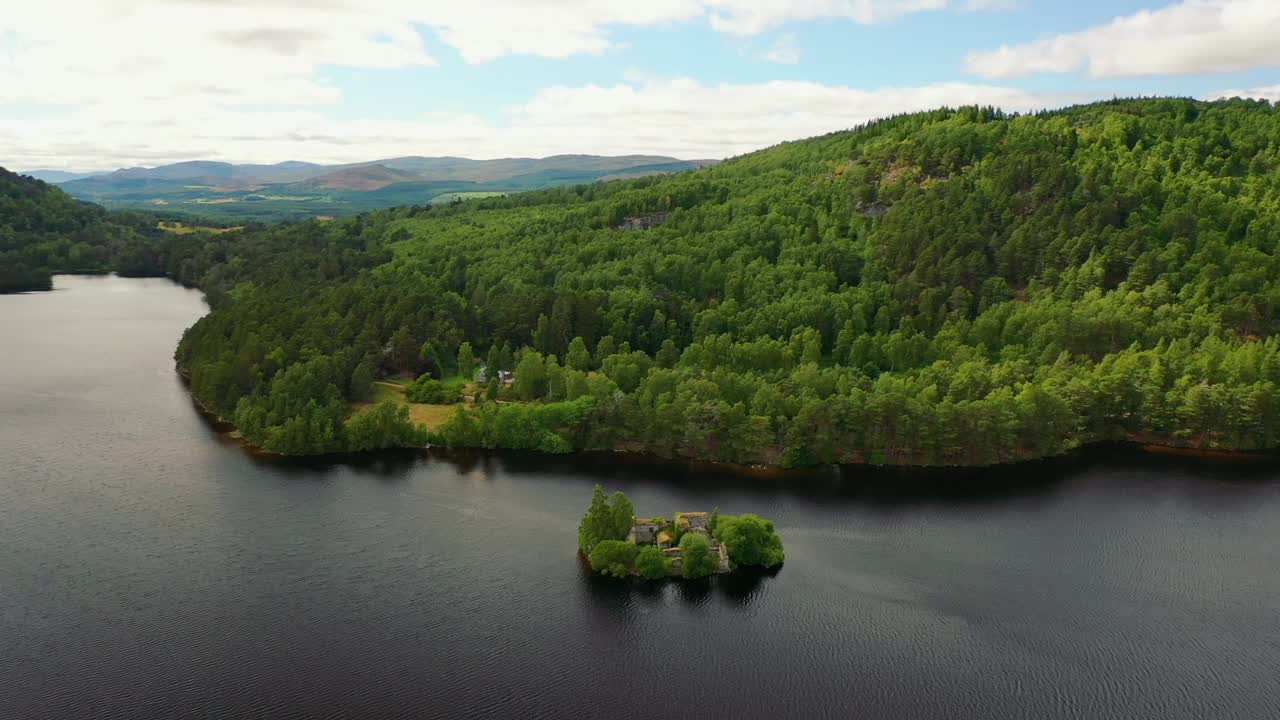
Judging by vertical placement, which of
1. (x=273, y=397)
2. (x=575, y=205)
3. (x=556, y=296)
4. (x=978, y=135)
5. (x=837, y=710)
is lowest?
(x=837, y=710)

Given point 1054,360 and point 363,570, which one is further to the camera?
point 1054,360

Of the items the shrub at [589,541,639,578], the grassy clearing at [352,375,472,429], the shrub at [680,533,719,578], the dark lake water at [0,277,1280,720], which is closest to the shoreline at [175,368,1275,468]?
the dark lake water at [0,277,1280,720]

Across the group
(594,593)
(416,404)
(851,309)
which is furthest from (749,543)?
(851,309)

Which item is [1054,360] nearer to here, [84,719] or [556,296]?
[556,296]

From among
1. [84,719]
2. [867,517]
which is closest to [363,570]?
[84,719]

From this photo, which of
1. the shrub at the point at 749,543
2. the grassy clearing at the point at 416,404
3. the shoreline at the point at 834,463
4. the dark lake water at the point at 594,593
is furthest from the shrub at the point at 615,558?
the grassy clearing at the point at 416,404

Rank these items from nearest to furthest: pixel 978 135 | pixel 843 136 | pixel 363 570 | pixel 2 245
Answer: pixel 363 570 → pixel 978 135 → pixel 843 136 → pixel 2 245

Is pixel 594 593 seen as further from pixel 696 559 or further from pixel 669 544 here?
pixel 696 559
